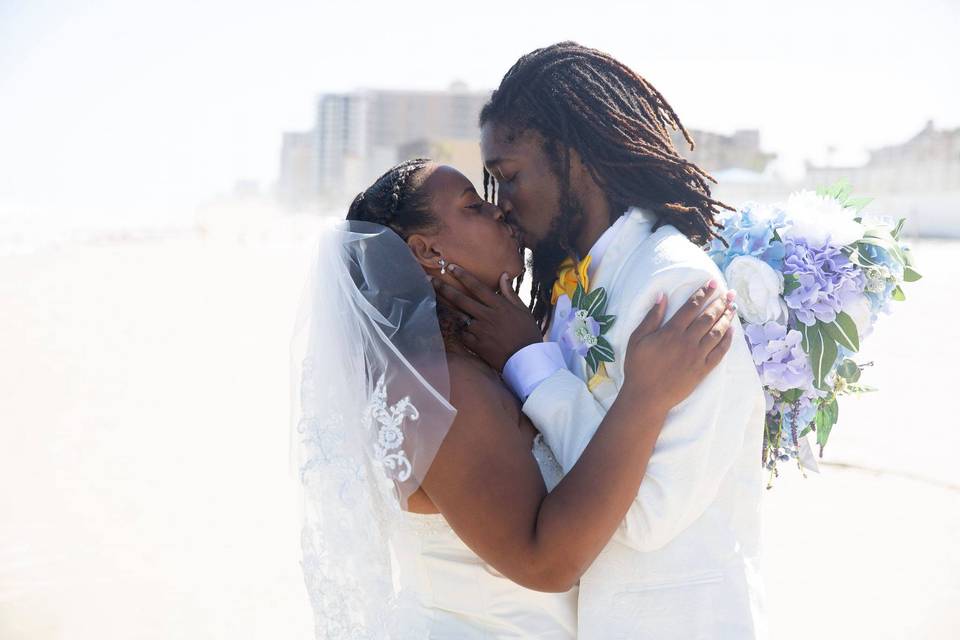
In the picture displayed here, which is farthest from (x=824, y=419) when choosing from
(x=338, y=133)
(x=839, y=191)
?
(x=338, y=133)

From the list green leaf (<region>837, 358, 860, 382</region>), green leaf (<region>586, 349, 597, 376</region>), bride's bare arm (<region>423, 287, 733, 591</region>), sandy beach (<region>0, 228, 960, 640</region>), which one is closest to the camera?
bride's bare arm (<region>423, 287, 733, 591</region>)

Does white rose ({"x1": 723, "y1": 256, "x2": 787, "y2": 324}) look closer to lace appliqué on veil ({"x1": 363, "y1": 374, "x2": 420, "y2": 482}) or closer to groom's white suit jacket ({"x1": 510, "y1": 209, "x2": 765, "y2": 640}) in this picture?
groom's white suit jacket ({"x1": 510, "y1": 209, "x2": 765, "y2": 640})

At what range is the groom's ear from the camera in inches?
110

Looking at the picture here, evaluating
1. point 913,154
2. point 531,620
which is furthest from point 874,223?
point 913,154

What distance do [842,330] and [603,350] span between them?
896mm

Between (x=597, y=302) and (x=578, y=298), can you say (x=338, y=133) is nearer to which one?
(x=578, y=298)

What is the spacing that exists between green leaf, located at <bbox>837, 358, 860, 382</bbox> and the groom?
0.64 meters

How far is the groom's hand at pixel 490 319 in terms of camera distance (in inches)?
107

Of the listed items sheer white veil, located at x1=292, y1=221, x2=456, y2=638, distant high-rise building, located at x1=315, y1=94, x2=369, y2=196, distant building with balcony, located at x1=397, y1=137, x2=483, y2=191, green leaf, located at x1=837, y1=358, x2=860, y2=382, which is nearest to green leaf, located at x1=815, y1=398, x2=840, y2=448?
green leaf, located at x1=837, y1=358, x2=860, y2=382

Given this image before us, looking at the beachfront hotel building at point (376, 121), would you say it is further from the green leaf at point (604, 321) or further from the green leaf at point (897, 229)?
the green leaf at point (604, 321)

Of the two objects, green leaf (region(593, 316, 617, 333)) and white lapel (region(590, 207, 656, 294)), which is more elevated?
white lapel (region(590, 207, 656, 294))

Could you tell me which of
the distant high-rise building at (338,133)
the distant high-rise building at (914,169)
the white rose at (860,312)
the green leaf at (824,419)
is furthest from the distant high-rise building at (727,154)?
the white rose at (860,312)

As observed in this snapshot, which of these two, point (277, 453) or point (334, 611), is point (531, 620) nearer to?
point (334, 611)

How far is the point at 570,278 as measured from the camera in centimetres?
299
